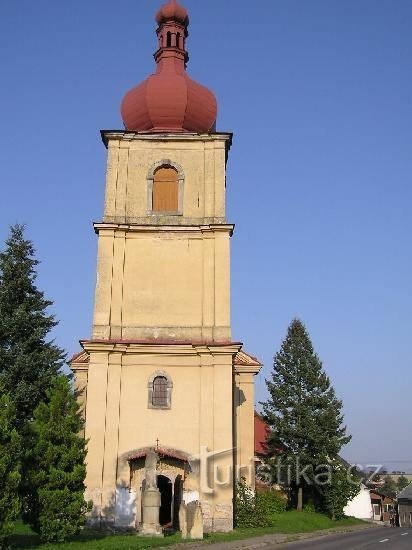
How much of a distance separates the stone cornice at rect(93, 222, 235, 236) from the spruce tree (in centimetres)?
1215

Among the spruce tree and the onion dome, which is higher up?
the onion dome

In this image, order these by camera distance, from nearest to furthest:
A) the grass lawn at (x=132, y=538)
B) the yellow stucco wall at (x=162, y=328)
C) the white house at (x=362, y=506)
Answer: the grass lawn at (x=132, y=538), the yellow stucco wall at (x=162, y=328), the white house at (x=362, y=506)

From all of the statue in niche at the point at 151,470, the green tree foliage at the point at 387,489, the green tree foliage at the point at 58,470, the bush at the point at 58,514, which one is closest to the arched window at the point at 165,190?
the green tree foliage at the point at 58,470

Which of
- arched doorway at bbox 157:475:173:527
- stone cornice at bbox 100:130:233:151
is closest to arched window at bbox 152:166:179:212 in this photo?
stone cornice at bbox 100:130:233:151

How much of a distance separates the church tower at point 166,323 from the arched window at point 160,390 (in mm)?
35

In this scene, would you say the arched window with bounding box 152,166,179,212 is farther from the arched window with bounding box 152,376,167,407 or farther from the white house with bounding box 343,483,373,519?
the white house with bounding box 343,483,373,519

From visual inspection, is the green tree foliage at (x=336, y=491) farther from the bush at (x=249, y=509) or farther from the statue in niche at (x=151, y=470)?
the statue in niche at (x=151, y=470)

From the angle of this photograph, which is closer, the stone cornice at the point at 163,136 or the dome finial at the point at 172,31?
the stone cornice at the point at 163,136

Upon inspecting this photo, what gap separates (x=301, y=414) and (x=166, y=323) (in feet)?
39.2

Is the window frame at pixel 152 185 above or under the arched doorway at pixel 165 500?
above

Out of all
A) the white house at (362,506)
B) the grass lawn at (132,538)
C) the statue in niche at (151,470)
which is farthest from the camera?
the white house at (362,506)

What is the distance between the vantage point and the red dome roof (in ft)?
94.2

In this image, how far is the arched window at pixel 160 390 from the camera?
2338 cm

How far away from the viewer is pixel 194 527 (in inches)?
786
